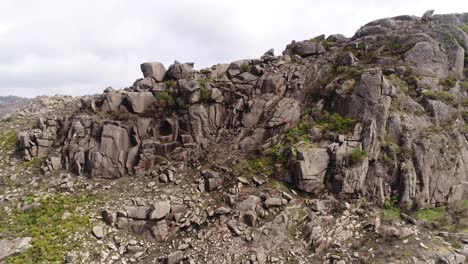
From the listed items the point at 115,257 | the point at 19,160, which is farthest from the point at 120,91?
the point at 115,257

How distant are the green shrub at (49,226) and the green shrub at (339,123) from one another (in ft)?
41.7

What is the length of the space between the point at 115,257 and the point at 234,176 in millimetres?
6466

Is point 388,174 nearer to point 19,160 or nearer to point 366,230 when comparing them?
point 366,230

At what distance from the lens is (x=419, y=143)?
16.0m

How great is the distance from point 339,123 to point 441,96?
21.9 feet

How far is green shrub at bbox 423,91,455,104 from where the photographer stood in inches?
697

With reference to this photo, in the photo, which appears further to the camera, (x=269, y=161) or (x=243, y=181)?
(x=269, y=161)

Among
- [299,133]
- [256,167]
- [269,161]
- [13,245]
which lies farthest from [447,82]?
[13,245]

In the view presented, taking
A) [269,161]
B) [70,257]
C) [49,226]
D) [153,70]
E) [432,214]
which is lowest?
[70,257]

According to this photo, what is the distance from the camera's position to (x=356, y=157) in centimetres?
1502

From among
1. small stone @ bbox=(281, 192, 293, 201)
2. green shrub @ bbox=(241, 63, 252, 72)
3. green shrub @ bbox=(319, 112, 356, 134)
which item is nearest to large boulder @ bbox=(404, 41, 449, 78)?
green shrub @ bbox=(319, 112, 356, 134)

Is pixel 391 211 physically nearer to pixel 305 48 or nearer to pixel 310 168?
pixel 310 168

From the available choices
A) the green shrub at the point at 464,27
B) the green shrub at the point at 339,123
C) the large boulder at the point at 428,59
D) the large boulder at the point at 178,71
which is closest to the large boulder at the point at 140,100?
the large boulder at the point at 178,71

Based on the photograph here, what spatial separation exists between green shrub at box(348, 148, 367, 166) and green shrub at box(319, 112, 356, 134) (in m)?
1.44
